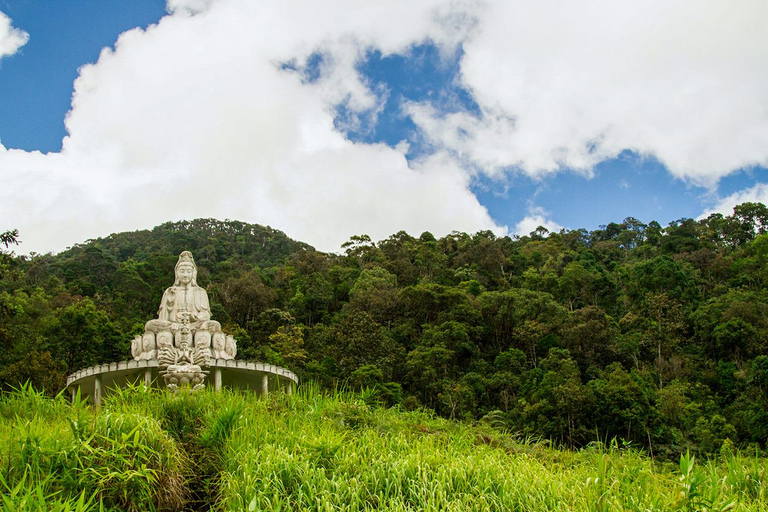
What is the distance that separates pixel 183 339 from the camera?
1178cm

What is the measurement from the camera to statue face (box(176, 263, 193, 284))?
1283 centimetres

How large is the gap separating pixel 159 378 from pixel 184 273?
78.3 inches

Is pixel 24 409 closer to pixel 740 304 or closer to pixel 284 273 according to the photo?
pixel 740 304

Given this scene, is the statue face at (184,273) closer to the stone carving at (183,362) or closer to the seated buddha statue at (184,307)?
the seated buddha statue at (184,307)

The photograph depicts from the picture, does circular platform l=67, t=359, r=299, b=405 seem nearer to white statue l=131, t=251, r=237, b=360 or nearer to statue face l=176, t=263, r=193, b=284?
white statue l=131, t=251, r=237, b=360

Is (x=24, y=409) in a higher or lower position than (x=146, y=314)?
lower

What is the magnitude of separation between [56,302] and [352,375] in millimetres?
13187

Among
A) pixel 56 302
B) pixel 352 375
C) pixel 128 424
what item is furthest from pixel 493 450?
pixel 56 302

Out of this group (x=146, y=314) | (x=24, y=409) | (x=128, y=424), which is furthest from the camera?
(x=146, y=314)

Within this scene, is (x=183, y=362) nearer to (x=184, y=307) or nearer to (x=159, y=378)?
(x=159, y=378)

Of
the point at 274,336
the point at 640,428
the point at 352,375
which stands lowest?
the point at 640,428

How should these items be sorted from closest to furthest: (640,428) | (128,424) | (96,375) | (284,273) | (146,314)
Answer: (128,424), (96,375), (640,428), (146,314), (284,273)

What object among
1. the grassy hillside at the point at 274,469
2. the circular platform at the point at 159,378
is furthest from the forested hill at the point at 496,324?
the grassy hillside at the point at 274,469

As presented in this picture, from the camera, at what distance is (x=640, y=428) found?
2383 centimetres
